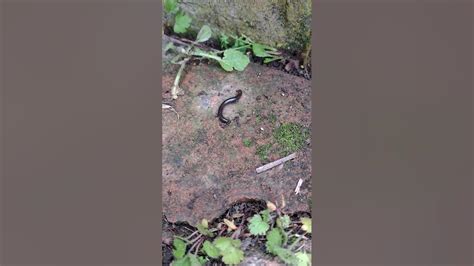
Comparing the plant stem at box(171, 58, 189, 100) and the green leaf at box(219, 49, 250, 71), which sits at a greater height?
the green leaf at box(219, 49, 250, 71)

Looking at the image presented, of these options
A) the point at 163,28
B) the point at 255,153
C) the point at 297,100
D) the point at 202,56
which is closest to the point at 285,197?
the point at 255,153

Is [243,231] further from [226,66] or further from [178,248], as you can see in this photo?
[226,66]

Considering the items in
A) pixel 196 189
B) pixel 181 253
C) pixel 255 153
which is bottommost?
pixel 181 253

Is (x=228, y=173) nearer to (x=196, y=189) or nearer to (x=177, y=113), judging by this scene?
(x=196, y=189)

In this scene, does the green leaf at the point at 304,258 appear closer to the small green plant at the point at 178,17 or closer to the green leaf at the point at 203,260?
the green leaf at the point at 203,260

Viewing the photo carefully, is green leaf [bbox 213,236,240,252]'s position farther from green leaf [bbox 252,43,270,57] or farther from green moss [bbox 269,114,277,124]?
green leaf [bbox 252,43,270,57]

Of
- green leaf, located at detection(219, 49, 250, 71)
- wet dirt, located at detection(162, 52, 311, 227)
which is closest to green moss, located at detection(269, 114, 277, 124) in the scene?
wet dirt, located at detection(162, 52, 311, 227)

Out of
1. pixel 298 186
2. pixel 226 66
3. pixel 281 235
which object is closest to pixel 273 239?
pixel 281 235
